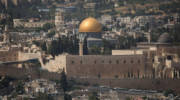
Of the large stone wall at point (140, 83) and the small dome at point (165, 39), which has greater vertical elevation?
the small dome at point (165, 39)

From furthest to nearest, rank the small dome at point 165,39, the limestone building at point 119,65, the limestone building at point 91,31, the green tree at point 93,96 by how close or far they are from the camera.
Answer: the limestone building at point 91,31 < the small dome at point 165,39 < the limestone building at point 119,65 < the green tree at point 93,96

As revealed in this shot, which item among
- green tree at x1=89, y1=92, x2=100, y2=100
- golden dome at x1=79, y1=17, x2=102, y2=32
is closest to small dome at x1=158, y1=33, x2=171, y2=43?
golden dome at x1=79, y1=17, x2=102, y2=32

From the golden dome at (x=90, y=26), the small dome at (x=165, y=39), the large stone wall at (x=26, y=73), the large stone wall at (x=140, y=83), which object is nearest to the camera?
the large stone wall at (x=140, y=83)

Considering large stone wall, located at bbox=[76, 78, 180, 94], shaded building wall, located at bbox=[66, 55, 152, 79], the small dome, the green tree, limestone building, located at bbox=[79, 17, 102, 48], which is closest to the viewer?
the green tree

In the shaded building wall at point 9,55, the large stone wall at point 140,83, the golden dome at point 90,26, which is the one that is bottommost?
the large stone wall at point 140,83

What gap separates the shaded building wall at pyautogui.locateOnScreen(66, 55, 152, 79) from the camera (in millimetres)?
43062

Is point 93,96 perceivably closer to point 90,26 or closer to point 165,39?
point 165,39

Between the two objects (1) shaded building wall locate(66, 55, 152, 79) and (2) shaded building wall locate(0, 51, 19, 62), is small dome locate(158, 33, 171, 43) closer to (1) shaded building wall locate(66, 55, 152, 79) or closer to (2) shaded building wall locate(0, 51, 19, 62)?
(1) shaded building wall locate(66, 55, 152, 79)

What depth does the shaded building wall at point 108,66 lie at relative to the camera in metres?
43.1

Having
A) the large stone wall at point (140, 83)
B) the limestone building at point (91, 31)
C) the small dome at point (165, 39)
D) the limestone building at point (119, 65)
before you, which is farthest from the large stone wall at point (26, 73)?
the limestone building at point (91, 31)

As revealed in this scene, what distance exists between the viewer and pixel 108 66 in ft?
143

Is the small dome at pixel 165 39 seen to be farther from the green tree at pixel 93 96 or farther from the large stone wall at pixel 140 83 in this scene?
the green tree at pixel 93 96

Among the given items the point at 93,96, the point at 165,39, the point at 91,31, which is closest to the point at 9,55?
the point at 91,31

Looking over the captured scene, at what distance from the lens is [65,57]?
141 feet
